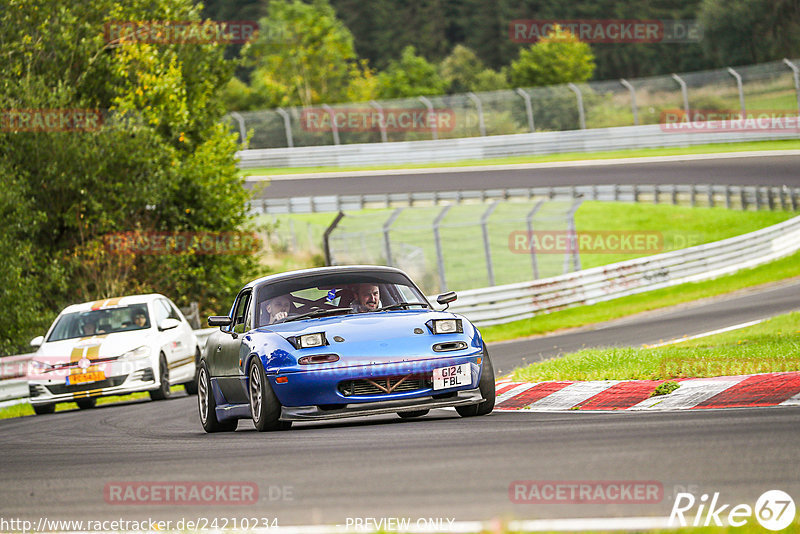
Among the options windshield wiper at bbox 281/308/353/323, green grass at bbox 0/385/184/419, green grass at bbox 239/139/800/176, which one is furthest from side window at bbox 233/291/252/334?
green grass at bbox 239/139/800/176

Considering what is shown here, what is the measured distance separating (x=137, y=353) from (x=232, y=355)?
6.26 m

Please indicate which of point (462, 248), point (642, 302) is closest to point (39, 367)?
point (642, 302)

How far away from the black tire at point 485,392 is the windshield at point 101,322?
8193 millimetres

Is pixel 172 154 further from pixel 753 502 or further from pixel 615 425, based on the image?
pixel 753 502

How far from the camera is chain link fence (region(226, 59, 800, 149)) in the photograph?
140ft

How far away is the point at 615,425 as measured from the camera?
7.60 meters

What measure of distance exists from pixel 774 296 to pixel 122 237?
1413 centimetres

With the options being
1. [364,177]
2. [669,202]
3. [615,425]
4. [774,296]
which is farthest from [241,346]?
[364,177]

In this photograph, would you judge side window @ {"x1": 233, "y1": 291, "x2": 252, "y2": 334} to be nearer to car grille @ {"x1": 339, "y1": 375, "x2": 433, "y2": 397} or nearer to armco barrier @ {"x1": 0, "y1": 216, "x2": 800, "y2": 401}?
car grille @ {"x1": 339, "y1": 375, "x2": 433, "y2": 397}

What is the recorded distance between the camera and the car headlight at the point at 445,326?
9078 millimetres

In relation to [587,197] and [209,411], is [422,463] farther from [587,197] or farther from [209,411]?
[587,197]

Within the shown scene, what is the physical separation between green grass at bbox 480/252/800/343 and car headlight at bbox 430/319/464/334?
46.6 feet

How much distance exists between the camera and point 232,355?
9961 millimetres

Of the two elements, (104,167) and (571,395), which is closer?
(571,395)
